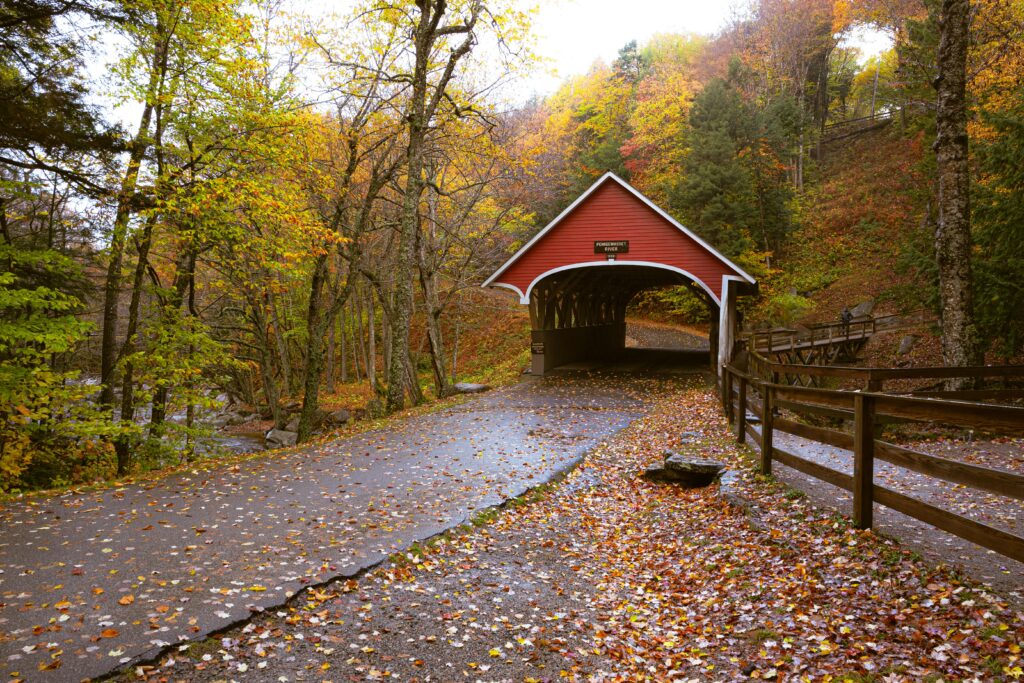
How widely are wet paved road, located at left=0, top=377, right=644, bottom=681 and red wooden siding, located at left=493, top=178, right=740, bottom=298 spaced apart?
29.9ft

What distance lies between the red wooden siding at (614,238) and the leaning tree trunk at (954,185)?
653 cm

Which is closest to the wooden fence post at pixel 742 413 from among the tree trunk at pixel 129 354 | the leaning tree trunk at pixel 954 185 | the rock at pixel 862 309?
the leaning tree trunk at pixel 954 185

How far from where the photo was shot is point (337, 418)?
2403 centimetres

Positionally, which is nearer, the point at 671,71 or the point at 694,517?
the point at 694,517

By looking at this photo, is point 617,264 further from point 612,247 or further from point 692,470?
point 692,470

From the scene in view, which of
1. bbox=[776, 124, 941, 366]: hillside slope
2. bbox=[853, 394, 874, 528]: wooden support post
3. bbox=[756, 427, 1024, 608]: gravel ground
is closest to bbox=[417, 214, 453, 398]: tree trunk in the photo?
bbox=[756, 427, 1024, 608]: gravel ground

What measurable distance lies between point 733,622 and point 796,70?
1762 inches

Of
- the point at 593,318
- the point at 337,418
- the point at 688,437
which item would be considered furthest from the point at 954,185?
the point at 337,418

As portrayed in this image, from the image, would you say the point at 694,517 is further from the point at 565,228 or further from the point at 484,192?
the point at 484,192

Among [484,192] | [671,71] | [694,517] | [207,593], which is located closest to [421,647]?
[207,593]

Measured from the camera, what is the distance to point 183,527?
633 cm

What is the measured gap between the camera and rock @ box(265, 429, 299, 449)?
21266 millimetres

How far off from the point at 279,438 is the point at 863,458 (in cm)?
1990

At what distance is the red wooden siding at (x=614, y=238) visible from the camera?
61.3ft
